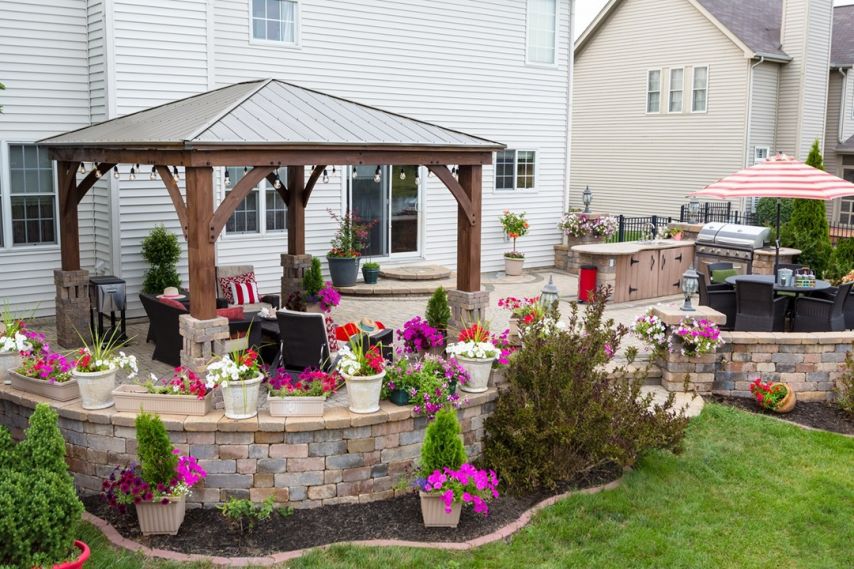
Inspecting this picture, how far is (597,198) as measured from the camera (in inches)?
1069

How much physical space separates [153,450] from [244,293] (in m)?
4.83

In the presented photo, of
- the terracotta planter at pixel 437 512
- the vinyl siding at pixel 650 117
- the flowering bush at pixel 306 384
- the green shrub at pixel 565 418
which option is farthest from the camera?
the vinyl siding at pixel 650 117

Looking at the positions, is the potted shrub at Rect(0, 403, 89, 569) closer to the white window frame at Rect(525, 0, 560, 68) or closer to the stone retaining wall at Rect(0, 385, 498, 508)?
the stone retaining wall at Rect(0, 385, 498, 508)

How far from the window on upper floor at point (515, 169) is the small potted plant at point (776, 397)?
8135 mm

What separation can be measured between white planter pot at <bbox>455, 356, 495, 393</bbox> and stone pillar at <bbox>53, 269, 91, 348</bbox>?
4.97 m

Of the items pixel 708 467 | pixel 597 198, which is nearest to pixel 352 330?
pixel 708 467

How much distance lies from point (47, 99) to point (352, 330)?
593 cm

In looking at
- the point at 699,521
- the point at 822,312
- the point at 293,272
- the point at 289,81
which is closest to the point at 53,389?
the point at 293,272

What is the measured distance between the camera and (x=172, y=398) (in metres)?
7.27

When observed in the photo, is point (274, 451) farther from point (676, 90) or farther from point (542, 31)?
point (676, 90)

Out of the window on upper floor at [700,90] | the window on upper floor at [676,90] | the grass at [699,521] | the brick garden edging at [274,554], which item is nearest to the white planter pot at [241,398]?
the brick garden edging at [274,554]

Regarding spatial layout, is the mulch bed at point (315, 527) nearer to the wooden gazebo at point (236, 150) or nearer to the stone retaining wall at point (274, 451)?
the stone retaining wall at point (274, 451)

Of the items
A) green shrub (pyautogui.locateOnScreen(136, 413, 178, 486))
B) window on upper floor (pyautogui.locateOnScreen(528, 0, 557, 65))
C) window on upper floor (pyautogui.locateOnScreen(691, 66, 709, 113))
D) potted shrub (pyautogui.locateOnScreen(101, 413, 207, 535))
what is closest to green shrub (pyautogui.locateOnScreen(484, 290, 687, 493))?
potted shrub (pyautogui.locateOnScreen(101, 413, 207, 535))

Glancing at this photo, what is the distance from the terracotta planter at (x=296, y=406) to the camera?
725 centimetres
